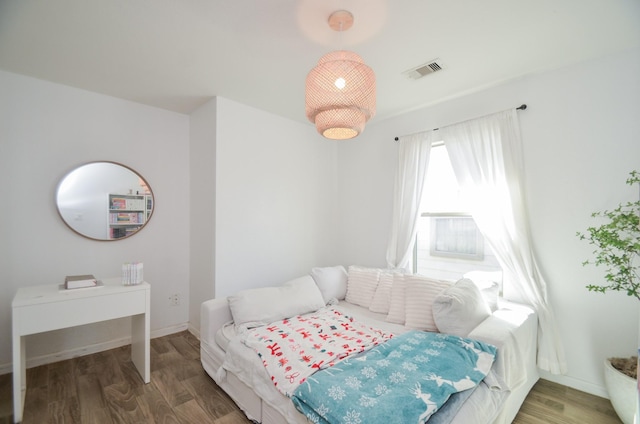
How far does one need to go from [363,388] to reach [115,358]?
254cm

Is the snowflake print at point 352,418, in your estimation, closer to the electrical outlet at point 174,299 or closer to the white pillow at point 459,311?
the white pillow at point 459,311

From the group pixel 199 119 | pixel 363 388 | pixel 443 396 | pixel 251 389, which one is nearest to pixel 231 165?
pixel 199 119

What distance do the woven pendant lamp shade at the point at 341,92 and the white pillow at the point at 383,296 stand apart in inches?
65.0

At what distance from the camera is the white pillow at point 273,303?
85.9 inches

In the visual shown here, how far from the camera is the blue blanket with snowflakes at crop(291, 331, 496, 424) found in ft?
3.94

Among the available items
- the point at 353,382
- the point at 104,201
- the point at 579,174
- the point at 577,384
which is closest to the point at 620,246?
the point at 579,174

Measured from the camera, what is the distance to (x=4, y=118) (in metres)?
2.32

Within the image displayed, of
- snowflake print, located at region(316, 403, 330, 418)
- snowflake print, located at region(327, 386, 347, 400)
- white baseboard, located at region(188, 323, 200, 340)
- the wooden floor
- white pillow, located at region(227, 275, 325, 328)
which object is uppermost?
white pillow, located at region(227, 275, 325, 328)

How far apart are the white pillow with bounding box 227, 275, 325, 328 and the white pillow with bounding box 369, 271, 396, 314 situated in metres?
0.51

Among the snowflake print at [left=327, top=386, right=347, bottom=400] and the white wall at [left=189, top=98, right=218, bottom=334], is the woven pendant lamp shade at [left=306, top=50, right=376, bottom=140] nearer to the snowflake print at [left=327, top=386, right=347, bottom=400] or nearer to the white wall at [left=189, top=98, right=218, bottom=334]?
the snowflake print at [left=327, top=386, right=347, bottom=400]

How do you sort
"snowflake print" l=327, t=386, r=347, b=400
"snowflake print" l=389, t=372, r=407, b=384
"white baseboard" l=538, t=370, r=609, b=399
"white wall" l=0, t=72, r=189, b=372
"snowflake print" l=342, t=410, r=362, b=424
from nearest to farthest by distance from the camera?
"snowflake print" l=342, t=410, r=362, b=424
"snowflake print" l=327, t=386, r=347, b=400
"snowflake print" l=389, t=372, r=407, b=384
"white baseboard" l=538, t=370, r=609, b=399
"white wall" l=0, t=72, r=189, b=372

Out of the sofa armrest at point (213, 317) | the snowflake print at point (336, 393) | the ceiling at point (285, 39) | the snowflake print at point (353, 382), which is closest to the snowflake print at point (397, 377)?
the snowflake print at point (353, 382)

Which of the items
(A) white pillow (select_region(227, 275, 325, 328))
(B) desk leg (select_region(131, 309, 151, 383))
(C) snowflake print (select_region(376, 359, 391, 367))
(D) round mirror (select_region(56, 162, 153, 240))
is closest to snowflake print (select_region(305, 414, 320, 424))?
(C) snowflake print (select_region(376, 359, 391, 367))

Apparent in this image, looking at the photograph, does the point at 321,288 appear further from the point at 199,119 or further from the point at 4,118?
the point at 4,118
